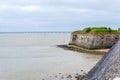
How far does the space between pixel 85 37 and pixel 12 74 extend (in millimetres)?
27631

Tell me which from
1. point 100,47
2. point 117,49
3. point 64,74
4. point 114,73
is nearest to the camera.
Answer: point 114,73

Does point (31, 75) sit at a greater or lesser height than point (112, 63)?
lesser

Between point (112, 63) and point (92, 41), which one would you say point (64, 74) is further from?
point (92, 41)

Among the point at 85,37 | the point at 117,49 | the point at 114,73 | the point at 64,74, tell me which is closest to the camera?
the point at 114,73

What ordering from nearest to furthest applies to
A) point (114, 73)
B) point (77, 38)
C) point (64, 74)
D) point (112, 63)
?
point (114, 73)
point (112, 63)
point (64, 74)
point (77, 38)

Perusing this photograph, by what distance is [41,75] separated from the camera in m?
26.1

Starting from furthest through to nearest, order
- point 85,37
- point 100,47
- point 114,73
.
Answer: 1. point 85,37
2. point 100,47
3. point 114,73

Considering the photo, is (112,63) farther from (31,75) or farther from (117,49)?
(31,75)

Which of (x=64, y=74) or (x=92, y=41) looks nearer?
(x=64, y=74)

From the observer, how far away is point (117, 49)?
852cm

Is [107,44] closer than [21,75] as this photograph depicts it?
No

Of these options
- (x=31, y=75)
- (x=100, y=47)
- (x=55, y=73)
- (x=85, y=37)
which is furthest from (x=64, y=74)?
(x=85, y=37)

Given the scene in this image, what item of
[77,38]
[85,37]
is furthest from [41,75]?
[77,38]

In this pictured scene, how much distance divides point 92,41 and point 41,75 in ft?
79.8
